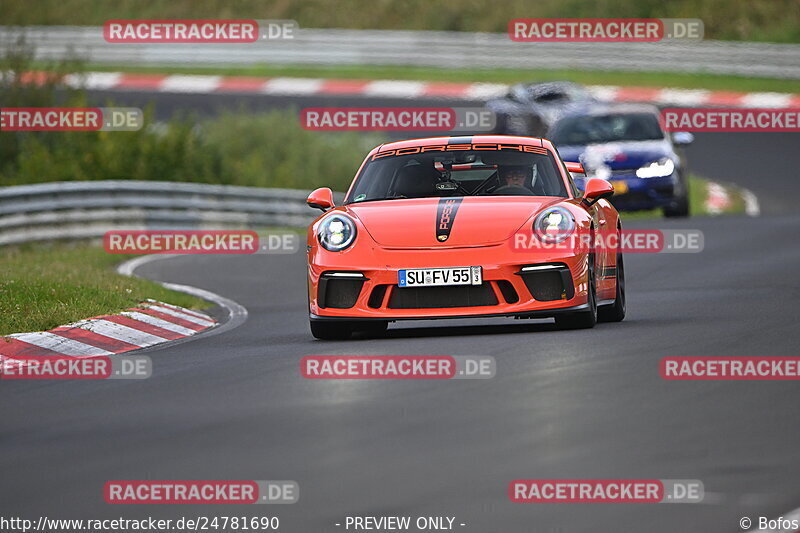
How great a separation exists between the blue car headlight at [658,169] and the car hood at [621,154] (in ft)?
0.18

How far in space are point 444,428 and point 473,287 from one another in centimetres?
302

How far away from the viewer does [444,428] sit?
7.41 meters

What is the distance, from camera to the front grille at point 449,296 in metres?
10.4

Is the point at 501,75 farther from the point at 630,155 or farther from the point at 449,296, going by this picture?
the point at 449,296

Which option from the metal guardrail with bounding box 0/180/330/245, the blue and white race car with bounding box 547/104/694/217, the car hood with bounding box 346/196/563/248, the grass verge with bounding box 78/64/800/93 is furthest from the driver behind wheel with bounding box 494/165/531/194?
the grass verge with bounding box 78/64/800/93

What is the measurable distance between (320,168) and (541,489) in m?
26.2

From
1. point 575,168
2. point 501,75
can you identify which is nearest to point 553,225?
point 575,168

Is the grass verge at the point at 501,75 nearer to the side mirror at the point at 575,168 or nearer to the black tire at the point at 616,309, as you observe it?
the side mirror at the point at 575,168

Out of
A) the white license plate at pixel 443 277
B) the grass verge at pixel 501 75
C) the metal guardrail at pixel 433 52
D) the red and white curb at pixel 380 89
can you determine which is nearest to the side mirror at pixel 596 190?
the white license plate at pixel 443 277

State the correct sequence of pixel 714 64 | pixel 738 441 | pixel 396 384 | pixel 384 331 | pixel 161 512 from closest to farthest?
pixel 161 512
pixel 738 441
pixel 396 384
pixel 384 331
pixel 714 64

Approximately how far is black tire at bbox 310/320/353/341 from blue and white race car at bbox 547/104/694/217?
1205cm

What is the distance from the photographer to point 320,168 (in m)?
32.2

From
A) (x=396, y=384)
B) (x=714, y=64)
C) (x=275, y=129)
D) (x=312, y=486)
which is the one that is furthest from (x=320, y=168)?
(x=312, y=486)

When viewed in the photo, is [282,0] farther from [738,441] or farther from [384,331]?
[738,441]
